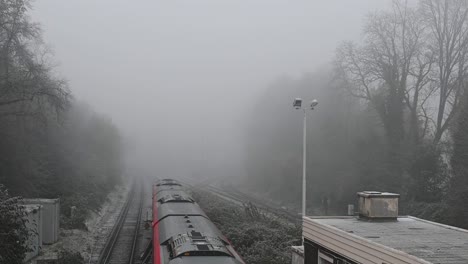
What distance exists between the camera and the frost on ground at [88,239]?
1934cm

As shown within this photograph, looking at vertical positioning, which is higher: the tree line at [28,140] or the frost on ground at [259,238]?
the tree line at [28,140]

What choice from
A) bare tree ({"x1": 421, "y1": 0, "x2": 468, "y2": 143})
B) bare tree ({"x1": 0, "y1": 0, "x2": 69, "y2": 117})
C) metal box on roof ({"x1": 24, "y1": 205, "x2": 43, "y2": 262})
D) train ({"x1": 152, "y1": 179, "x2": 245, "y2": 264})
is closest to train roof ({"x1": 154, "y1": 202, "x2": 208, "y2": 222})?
train ({"x1": 152, "y1": 179, "x2": 245, "y2": 264})

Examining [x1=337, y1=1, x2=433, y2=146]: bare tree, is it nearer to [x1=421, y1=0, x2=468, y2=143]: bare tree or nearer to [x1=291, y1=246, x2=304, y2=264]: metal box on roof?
[x1=421, y1=0, x2=468, y2=143]: bare tree

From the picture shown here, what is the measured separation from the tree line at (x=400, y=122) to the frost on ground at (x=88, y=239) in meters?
16.4

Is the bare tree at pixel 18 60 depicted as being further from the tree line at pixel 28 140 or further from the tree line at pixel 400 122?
the tree line at pixel 400 122

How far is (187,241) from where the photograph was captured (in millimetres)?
10648

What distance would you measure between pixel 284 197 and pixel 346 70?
13.5m

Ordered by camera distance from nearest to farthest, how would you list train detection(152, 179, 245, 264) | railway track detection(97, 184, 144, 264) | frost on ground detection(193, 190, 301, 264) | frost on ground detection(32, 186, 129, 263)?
train detection(152, 179, 245, 264)
frost on ground detection(193, 190, 301, 264)
railway track detection(97, 184, 144, 264)
frost on ground detection(32, 186, 129, 263)

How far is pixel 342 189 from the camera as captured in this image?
3384 cm

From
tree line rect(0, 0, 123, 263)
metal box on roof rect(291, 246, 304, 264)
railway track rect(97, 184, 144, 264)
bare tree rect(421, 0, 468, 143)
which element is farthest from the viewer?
bare tree rect(421, 0, 468, 143)

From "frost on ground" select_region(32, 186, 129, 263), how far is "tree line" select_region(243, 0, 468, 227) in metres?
16.4

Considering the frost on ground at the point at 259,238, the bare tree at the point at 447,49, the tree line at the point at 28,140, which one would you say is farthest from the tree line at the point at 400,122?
the tree line at the point at 28,140

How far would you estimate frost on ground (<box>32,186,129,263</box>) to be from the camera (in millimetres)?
19342

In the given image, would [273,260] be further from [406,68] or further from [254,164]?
[254,164]
